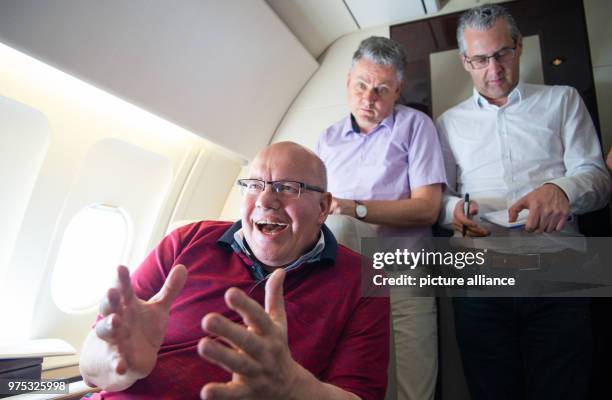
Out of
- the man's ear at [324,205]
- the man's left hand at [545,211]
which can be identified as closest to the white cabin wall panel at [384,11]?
the man's left hand at [545,211]

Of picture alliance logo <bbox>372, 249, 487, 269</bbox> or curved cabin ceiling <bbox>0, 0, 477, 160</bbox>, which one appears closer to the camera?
curved cabin ceiling <bbox>0, 0, 477, 160</bbox>

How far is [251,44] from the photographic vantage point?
2168mm

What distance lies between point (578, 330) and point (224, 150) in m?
1.99

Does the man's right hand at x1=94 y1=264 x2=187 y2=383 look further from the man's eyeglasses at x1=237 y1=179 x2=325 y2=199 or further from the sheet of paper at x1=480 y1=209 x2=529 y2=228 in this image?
the sheet of paper at x1=480 y1=209 x2=529 y2=228

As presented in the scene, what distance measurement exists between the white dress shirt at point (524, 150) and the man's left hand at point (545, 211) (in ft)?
0.37

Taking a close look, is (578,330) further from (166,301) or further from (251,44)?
(251,44)

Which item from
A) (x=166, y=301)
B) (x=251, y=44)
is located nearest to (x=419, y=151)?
(x=251, y=44)

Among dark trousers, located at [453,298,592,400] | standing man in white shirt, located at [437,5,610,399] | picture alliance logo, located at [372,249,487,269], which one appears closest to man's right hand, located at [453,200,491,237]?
standing man in white shirt, located at [437,5,610,399]

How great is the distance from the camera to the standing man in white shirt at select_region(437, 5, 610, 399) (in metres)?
1.42

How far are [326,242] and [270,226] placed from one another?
0.63 feet

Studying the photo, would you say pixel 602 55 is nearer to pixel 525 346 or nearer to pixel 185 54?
pixel 525 346

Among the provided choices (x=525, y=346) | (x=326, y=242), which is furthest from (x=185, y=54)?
(x=525, y=346)

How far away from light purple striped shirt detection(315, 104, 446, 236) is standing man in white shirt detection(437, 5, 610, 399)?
0.16 metres

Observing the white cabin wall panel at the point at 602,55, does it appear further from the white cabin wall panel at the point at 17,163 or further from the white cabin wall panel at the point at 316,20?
the white cabin wall panel at the point at 17,163
